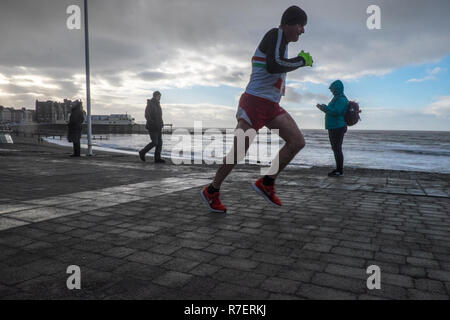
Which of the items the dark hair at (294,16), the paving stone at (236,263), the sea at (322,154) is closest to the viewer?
the paving stone at (236,263)

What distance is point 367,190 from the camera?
532cm

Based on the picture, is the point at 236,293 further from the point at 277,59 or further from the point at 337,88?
the point at 337,88

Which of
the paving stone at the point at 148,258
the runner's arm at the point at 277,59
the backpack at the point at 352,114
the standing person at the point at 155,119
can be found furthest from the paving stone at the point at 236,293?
the standing person at the point at 155,119

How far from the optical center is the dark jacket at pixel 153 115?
962 cm

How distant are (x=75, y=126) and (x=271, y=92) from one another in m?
9.40

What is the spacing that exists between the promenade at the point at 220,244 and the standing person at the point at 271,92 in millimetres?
624

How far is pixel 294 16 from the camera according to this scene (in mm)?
3404

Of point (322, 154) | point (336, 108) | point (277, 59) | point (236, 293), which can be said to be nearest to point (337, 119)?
point (336, 108)

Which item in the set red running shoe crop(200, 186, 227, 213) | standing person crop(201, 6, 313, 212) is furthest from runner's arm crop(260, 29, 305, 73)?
red running shoe crop(200, 186, 227, 213)

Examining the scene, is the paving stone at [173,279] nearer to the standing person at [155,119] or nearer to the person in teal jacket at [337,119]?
the person in teal jacket at [337,119]

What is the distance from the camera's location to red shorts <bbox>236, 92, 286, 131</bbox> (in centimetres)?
350

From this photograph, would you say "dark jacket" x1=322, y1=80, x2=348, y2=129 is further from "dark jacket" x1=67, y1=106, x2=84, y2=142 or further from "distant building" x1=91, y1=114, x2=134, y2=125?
"distant building" x1=91, y1=114, x2=134, y2=125
